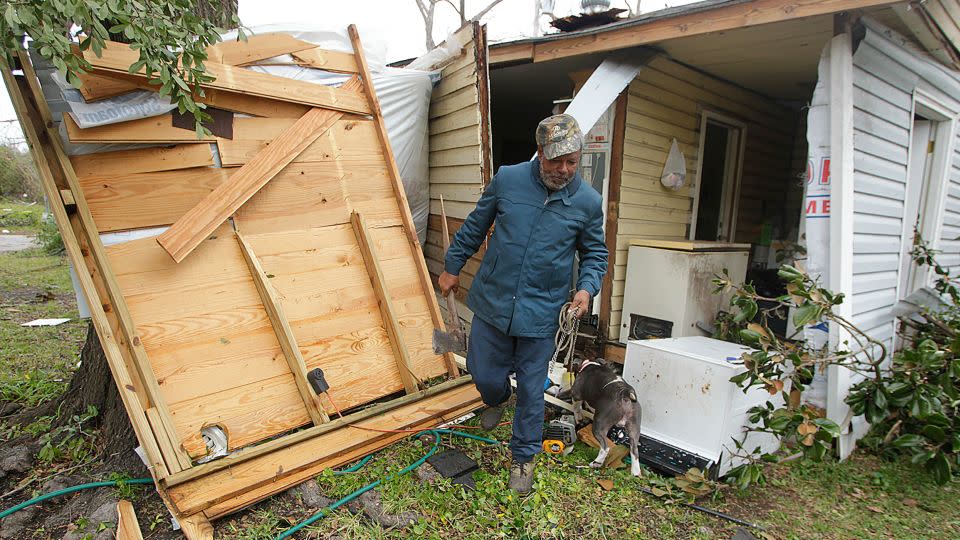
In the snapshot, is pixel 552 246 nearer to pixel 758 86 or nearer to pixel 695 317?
pixel 695 317

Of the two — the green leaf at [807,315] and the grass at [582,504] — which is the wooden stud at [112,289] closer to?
the grass at [582,504]

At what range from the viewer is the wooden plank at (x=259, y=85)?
102 inches

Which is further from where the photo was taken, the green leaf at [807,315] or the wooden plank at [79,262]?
the green leaf at [807,315]

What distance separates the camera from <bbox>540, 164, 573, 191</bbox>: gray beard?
2639 mm

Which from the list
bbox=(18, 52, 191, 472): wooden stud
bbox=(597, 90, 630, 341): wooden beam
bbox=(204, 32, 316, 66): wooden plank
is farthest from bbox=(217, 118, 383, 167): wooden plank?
bbox=(597, 90, 630, 341): wooden beam

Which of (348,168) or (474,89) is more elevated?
(474,89)

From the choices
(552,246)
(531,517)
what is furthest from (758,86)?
(531,517)

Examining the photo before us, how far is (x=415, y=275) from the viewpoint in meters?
3.70

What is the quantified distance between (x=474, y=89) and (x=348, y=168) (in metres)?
1.33

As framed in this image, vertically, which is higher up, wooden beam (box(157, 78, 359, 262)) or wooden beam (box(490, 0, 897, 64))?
wooden beam (box(490, 0, 897, 64))

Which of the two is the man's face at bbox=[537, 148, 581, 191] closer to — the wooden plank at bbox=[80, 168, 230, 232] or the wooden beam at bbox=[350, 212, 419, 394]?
the wooden beam at bbox=[350, 212, 419, 394]

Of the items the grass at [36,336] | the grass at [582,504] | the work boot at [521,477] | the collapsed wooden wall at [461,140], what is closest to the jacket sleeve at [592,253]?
the work boot at [521,477]

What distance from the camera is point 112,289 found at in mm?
2512

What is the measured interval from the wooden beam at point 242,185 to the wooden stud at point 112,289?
0.29 m
